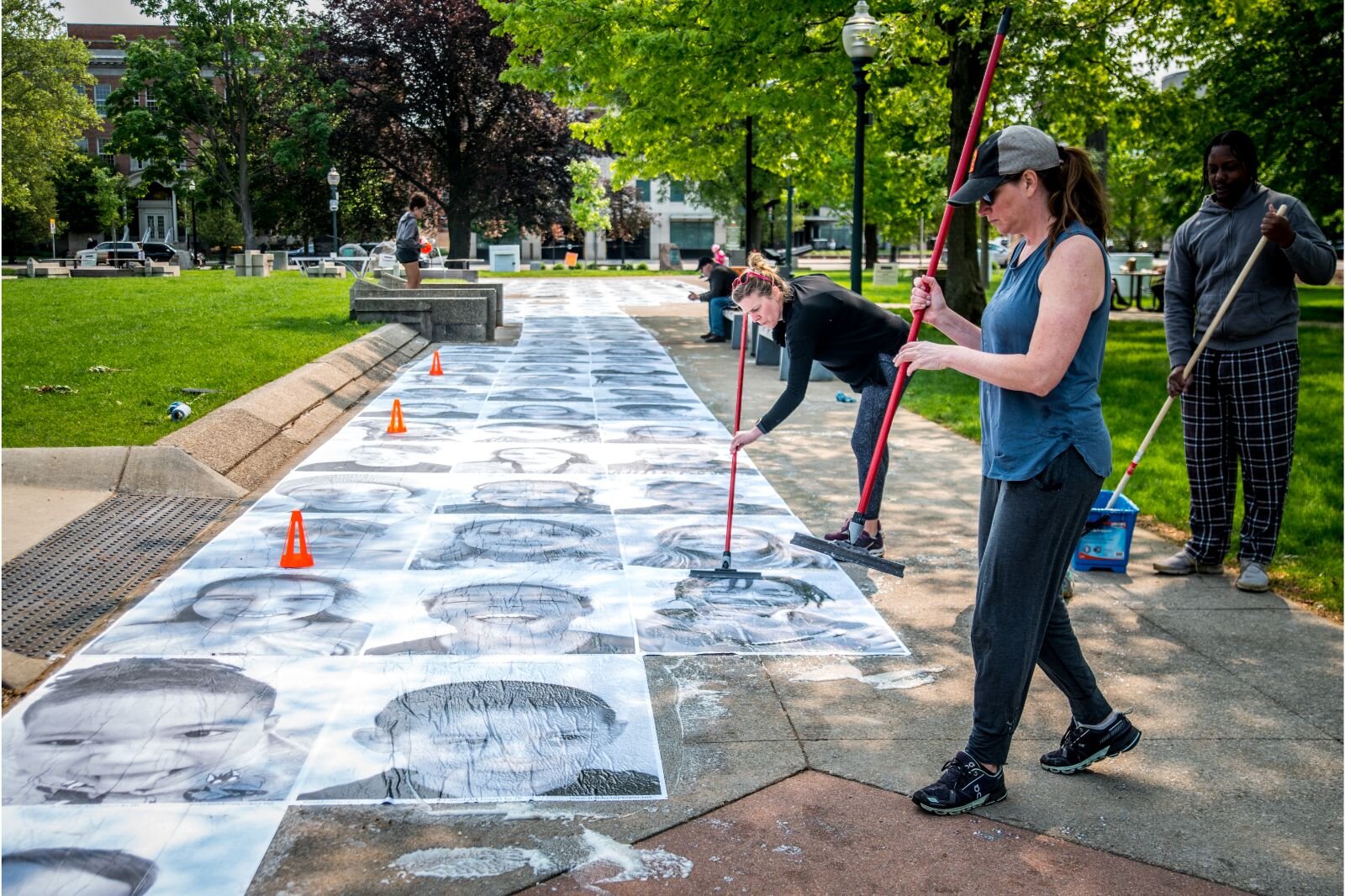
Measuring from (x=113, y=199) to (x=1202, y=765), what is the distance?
265 ft

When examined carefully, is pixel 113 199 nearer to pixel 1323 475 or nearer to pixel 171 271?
pixel 171 271

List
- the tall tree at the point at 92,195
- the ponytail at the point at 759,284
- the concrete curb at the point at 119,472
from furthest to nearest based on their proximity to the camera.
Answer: the tall tree at the point at 92,195 < the concrete curb at the point at 119,472 < the ponytail at the point at 759,284

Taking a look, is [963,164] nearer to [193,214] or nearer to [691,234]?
[193,214]

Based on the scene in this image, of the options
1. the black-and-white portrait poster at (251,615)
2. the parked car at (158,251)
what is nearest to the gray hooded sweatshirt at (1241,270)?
the black-and-white portrait poster at (251,615)

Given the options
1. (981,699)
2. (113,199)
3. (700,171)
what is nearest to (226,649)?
(981,699)

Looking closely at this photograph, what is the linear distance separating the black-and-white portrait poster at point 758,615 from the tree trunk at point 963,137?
12.3 metres

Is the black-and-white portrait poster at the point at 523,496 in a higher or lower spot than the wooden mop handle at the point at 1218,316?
lower

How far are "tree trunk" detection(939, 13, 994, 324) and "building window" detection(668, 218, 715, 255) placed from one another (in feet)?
217

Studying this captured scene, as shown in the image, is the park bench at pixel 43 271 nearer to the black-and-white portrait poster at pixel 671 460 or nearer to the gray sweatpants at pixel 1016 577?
Answer: the black-and-white portrait poster at pixel 671 460

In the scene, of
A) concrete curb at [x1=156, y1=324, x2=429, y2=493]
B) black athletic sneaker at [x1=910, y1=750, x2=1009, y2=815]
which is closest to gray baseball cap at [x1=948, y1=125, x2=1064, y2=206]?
black athletic sneaker at [x1=910, y1=750, x2=1009, y2=815]

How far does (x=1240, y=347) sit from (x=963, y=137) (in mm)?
14393

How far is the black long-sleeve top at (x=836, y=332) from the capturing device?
6531 millimetres

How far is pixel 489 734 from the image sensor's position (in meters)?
4.44

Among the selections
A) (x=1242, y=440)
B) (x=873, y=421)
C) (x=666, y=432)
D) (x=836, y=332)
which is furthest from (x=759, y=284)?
(x=666, y=432)
